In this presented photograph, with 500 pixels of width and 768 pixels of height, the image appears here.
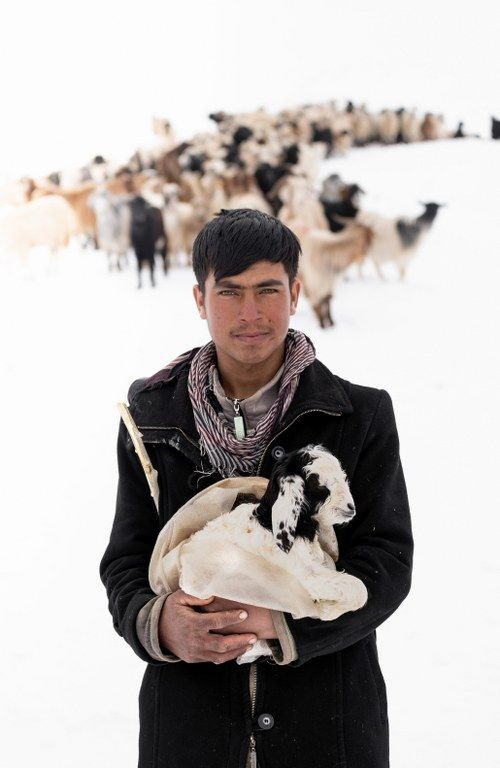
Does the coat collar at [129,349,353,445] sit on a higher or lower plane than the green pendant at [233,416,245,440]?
higher

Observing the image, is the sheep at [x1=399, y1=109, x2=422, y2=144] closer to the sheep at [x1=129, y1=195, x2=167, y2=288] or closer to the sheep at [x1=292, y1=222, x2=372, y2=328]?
the sheep at [x1=129, y1=195, x2=167, y2=288]

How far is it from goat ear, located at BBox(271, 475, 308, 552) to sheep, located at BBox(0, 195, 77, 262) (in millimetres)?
5778

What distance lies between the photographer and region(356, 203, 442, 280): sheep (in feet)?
17.7

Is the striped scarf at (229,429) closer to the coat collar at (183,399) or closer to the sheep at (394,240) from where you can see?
the coat collar at (183,399)

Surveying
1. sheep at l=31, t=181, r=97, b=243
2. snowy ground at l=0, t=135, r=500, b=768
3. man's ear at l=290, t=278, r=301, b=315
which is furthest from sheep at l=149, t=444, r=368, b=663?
sheep at l=31, t=181, r=97, b=243

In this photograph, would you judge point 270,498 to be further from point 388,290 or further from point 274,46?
point 274,46

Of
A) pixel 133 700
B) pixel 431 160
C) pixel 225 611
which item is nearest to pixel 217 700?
pixel 225 611

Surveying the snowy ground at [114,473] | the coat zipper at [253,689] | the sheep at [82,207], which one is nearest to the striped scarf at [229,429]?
the coat zipper at [253,689]

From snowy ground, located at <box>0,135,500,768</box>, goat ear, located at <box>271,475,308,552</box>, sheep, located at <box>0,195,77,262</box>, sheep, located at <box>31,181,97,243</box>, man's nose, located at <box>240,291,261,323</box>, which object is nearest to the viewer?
goat ear, located at <box>271,475,308,552</box>

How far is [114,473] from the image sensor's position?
325 cm

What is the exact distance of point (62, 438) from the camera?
3557 millimetres

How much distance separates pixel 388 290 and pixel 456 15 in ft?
25.9

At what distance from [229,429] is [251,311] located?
0.16m

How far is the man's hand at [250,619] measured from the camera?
96cm
